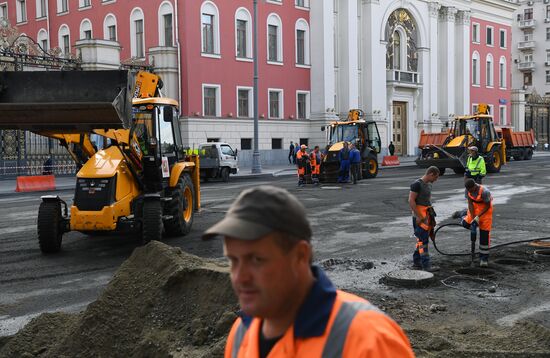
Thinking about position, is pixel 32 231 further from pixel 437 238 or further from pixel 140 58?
pixel 140 58

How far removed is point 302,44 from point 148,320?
39943mm

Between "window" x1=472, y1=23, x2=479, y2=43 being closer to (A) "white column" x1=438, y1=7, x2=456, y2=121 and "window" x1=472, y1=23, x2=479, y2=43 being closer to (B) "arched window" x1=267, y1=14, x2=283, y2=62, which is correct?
(A) "white column" x1=438, y1=7, x2=456, y2=121

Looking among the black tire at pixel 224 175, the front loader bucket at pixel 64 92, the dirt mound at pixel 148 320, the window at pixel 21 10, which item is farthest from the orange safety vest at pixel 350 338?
the window at pixel 21 10

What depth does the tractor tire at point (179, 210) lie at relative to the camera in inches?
479

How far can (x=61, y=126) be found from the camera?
10.4 m

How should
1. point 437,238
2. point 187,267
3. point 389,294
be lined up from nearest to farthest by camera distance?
point 187,267
point 389,294
point 437,238

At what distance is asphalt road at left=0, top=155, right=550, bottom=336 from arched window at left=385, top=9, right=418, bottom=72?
30.3 metres

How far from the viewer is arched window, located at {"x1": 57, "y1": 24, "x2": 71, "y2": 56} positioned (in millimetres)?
45656

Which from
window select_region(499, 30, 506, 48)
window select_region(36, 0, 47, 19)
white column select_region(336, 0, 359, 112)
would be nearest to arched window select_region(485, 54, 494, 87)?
window select_region(499, 30, 506, 48)

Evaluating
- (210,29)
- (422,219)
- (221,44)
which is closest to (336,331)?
(422,219)

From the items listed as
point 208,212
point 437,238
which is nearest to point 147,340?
point 437,238

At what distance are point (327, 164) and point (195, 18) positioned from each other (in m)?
15.4

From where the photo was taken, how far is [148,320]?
19.7 ft

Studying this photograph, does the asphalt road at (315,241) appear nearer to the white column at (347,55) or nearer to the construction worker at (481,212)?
the construction worker at (481,212)
